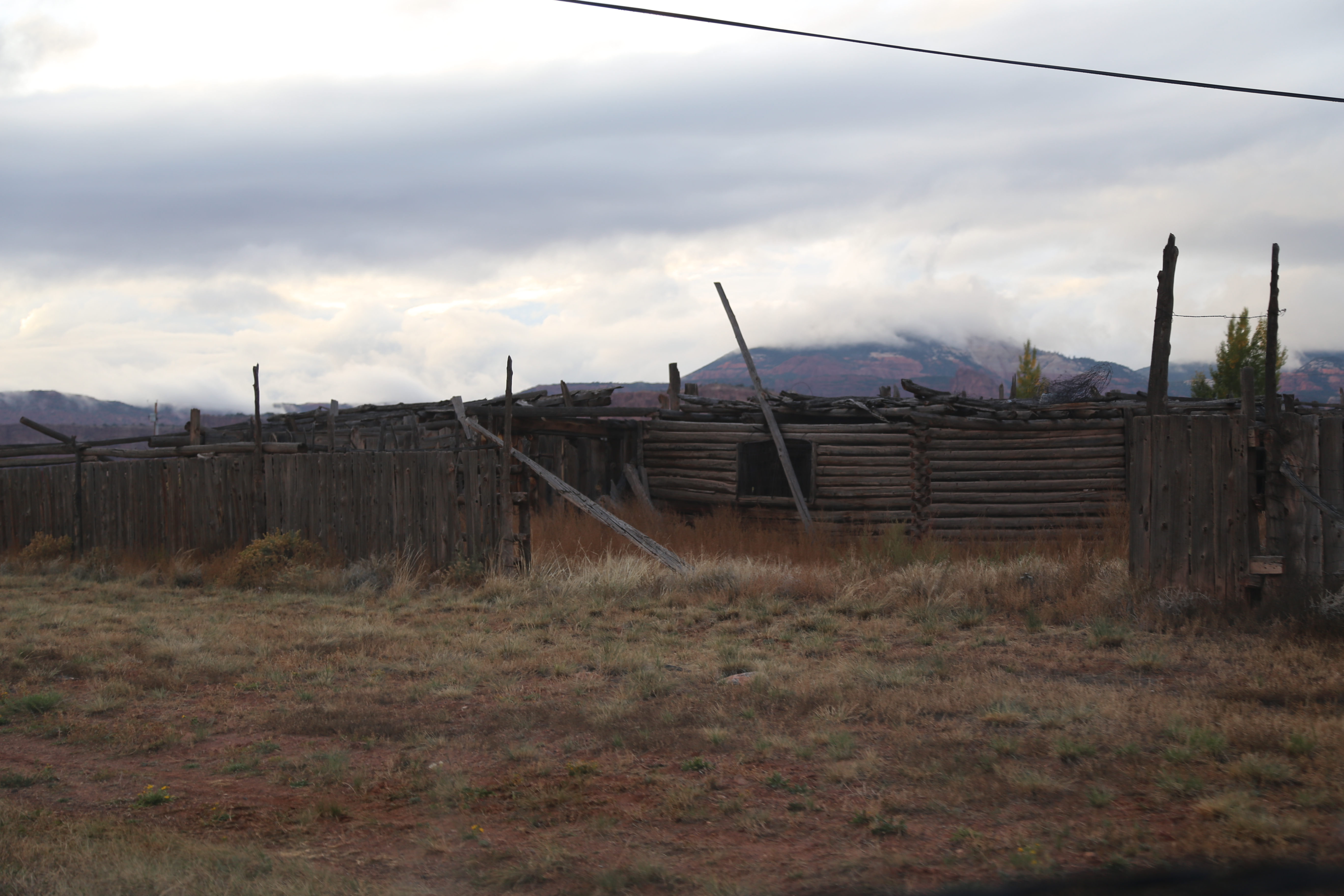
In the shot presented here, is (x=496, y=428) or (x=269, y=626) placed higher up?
(x=496, y=428)

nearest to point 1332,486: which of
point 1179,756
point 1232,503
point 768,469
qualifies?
point 1232,503

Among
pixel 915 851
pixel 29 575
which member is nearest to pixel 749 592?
pixel 915 851

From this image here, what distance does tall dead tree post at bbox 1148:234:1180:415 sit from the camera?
10805mm

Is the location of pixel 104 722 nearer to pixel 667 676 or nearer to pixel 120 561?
pixel 667 676

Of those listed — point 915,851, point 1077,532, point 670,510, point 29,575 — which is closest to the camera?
point 915,851

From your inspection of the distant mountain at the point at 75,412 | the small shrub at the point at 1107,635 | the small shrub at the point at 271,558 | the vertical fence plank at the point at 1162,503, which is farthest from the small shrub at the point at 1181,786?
the distant mountain at the point at 75,412

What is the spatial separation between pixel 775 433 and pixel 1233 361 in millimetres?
42302

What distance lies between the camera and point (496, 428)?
1619 centimetres

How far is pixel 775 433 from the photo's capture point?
17047 millimetres

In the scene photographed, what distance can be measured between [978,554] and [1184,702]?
359 inches

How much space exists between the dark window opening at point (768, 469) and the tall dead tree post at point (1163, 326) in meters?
7.59

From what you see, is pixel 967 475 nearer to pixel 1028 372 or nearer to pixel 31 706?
pixel 31 706

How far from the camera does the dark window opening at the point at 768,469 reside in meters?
18.4

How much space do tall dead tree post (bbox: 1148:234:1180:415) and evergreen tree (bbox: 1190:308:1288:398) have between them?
38.3m
